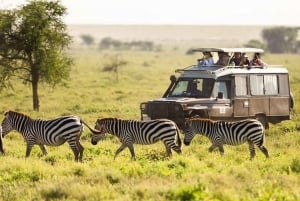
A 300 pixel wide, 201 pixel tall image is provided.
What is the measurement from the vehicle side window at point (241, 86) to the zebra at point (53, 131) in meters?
4.59

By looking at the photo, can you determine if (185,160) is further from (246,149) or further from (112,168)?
(246,149)

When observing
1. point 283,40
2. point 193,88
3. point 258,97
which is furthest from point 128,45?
point 193,88

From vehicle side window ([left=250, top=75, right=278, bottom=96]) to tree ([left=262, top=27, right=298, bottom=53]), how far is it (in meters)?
83.4

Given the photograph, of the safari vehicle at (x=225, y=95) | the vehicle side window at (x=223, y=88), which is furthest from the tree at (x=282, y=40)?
the vehicle side window at (x=223, y=88)

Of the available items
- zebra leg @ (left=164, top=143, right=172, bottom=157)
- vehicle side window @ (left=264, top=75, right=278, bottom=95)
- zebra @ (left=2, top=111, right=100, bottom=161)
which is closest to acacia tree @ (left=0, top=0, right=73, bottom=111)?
vehicle side window @ (left=264, top=75, right=278, bottom=95)

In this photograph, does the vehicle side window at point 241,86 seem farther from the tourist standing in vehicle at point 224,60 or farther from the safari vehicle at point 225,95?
the tourist standing in vehicle at point 224,60

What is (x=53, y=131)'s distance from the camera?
47.0 feet

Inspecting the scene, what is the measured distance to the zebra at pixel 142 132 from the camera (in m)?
14.1

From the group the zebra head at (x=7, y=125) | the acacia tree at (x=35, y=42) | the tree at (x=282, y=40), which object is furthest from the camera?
the tree at (x=282, y=40)

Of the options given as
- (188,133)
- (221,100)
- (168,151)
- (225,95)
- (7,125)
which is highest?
(225,95)

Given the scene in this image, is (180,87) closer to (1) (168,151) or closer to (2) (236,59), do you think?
(2) (236,59)

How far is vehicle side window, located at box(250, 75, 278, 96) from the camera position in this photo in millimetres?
18047

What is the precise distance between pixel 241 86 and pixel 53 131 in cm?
553

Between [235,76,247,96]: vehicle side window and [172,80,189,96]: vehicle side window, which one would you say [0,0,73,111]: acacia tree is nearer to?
[172,80,189,96]: vehicle side window
